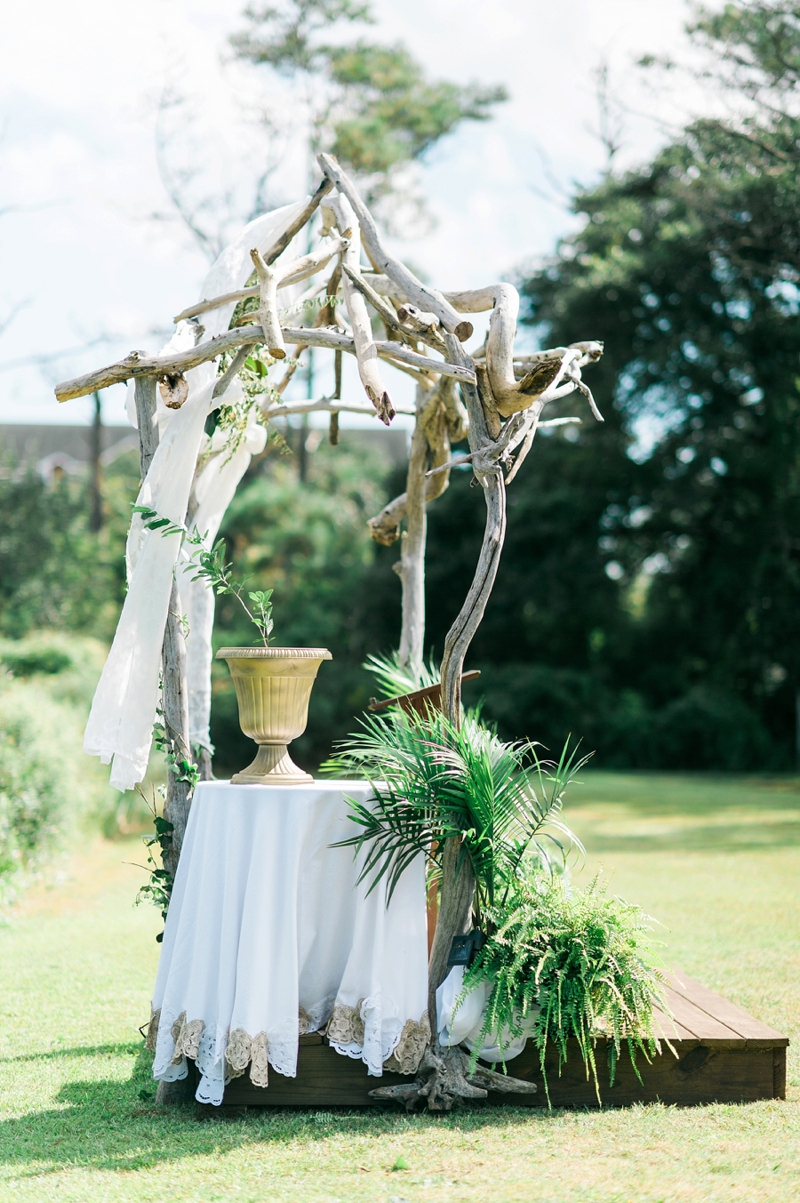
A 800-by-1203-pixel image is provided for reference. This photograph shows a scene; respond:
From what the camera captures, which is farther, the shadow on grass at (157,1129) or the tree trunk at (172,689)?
the tree trunk at (172,689)

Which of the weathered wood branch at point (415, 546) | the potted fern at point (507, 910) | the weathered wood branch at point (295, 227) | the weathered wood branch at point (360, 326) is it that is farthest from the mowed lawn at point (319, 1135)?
the weathered wood branch at point (295, 227)

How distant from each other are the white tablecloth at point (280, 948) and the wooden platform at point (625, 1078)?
4.9 inches

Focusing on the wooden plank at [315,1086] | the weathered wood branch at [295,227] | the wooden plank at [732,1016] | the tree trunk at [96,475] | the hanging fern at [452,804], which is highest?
the tree trunk at [96,475]

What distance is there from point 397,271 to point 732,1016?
117 inches

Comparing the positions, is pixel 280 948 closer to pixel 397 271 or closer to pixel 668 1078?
pixel 668 1078

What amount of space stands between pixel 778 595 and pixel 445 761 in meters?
14.7

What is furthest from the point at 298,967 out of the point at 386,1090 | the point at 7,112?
the point at 7,112

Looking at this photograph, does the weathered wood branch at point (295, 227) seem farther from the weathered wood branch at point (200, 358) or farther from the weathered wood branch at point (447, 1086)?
the weathered wood branch at point (447, 1086)

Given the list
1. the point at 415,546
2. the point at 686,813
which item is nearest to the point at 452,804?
the point at 415,546

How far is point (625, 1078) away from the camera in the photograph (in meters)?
3.45

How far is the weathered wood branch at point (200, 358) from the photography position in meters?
3.86

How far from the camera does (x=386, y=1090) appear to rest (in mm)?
3344

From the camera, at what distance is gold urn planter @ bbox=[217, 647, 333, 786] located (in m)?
3.64

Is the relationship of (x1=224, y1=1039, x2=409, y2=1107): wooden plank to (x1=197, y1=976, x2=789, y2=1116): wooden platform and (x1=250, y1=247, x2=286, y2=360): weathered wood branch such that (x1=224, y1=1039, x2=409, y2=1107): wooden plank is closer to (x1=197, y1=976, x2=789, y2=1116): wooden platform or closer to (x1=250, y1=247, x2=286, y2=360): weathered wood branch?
(x1=197, y1=976, x2=789, y2=1116): wooden platform
